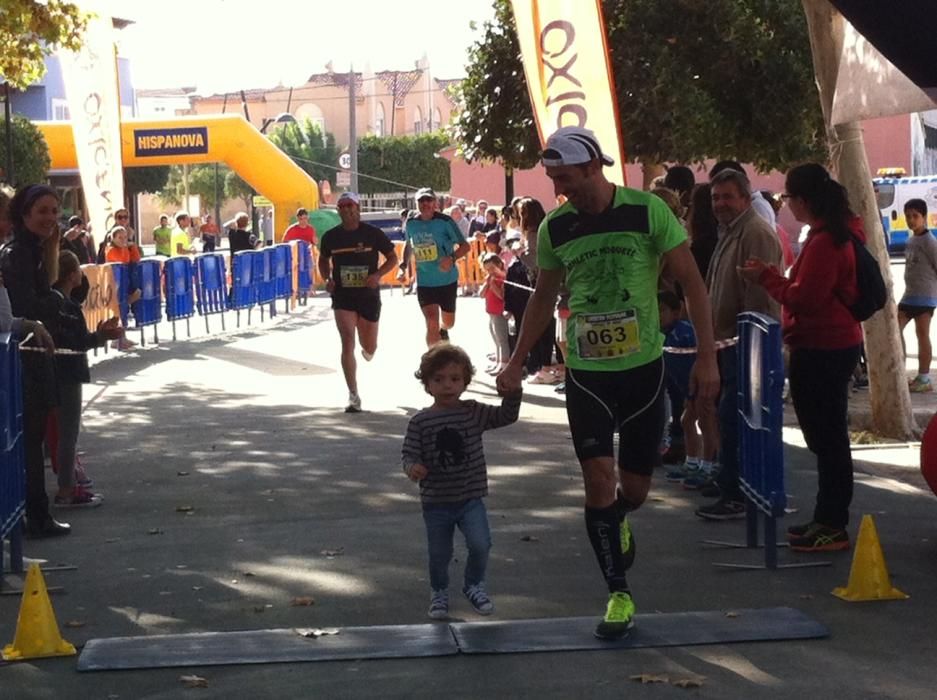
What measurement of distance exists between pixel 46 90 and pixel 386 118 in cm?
6411

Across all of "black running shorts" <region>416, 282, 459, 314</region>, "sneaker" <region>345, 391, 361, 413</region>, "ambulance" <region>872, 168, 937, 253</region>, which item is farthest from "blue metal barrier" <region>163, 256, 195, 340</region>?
"ambulance" <region>872, 168, 937, 253</region>

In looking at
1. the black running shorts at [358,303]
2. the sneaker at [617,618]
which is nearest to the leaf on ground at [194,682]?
the sneaker at [617,618]

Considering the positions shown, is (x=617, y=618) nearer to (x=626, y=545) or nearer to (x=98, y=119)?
(x=626, y=545)

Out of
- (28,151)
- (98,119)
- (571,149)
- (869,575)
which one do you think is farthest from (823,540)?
(28,151)

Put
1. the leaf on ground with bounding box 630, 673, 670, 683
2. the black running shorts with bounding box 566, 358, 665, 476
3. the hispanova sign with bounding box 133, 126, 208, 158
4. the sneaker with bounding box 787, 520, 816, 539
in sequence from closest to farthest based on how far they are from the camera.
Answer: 1. the leaf on ground with bounding box 630, 673, 670, 683
2. the black running shorts with bounding box 566, 358, 665, 476
3. the sneaker with bounding box 787, 520, 816, 539
4. the hispanova sign with bounding box 133, 126, 208, 158

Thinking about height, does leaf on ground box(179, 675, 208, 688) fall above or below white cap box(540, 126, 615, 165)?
below

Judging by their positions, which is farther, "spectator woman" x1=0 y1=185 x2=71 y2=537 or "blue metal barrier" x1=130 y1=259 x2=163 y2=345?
"blue metal barrier" x1=130 y1=259 x2=163 y2=345

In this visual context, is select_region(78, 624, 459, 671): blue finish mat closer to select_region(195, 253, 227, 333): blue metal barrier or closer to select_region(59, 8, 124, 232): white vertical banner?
select_region(195, 253, 227, 333): blue metal barrier

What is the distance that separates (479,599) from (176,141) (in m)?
34.4

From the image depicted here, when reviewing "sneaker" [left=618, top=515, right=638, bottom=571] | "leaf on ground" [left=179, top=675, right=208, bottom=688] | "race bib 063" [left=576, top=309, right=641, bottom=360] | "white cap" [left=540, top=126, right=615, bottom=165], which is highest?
"white cap" [left=540, top=126, right=615, bottom=165]

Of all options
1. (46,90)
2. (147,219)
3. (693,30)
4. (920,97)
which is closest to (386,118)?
(147,219)

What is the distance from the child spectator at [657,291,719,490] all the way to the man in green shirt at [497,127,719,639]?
3.29 m

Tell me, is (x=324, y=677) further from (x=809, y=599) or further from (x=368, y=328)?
(x=368, y=328)

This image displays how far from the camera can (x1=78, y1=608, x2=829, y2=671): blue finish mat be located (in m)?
6.45
